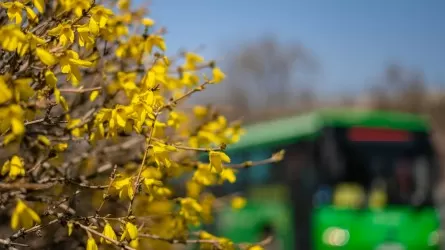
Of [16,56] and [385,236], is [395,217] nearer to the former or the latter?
[385,236]

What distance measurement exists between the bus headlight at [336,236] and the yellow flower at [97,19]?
21.9 ft

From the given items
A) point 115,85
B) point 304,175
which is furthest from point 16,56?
point 304,175

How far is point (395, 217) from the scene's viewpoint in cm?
941

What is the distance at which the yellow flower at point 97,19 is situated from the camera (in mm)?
2785

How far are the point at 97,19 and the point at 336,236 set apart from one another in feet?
22.2

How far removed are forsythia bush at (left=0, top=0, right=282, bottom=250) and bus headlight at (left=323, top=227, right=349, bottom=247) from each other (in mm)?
4652

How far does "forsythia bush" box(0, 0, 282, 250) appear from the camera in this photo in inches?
105

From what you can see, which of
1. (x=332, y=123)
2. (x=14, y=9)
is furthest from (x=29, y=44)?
(x=332, y=123)

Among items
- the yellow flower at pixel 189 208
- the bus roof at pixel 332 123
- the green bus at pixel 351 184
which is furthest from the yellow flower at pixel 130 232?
the bus roof at pixel 332 123

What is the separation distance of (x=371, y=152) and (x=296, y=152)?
3.04 feet

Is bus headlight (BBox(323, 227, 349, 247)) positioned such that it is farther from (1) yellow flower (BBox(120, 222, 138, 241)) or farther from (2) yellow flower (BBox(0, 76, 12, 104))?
(2) yellow flower (BBox(0, 76, 12, 104))

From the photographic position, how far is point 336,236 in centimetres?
916

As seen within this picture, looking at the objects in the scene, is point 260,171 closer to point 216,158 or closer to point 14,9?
point 216,158

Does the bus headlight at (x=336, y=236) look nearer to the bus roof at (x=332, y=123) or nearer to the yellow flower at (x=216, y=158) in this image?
the bus roof at (x=332, y=123)
